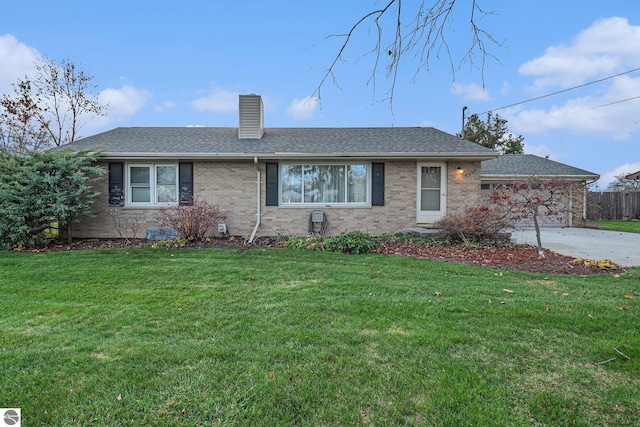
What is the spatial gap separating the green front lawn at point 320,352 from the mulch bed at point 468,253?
1148 millimetres

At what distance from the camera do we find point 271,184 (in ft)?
34.1

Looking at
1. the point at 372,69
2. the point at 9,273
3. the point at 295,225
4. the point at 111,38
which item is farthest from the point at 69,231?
the point at 372,69

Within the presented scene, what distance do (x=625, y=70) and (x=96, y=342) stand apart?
19.5 metres

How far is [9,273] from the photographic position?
5648 millimetres

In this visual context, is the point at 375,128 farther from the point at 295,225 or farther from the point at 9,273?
the point at 9,273

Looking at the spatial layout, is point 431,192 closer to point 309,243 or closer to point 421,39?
point 309,243

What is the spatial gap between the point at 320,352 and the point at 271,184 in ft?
26.5

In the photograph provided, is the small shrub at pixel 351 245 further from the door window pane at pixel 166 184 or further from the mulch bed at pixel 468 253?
the door window pane at pixel 166 184

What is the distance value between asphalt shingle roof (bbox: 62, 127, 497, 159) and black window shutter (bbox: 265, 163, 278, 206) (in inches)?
21.0

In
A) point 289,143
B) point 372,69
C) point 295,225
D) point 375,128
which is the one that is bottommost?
point 295,225

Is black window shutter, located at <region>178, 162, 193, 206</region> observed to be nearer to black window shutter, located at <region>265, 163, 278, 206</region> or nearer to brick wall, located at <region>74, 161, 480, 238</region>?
brick wall, located at <region>74, 161, 480, 238</region>

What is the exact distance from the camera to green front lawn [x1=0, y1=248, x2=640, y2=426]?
6.72 feet

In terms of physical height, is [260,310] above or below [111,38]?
below

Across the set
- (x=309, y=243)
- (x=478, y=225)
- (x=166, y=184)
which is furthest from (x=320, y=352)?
(x=166, y=184)
